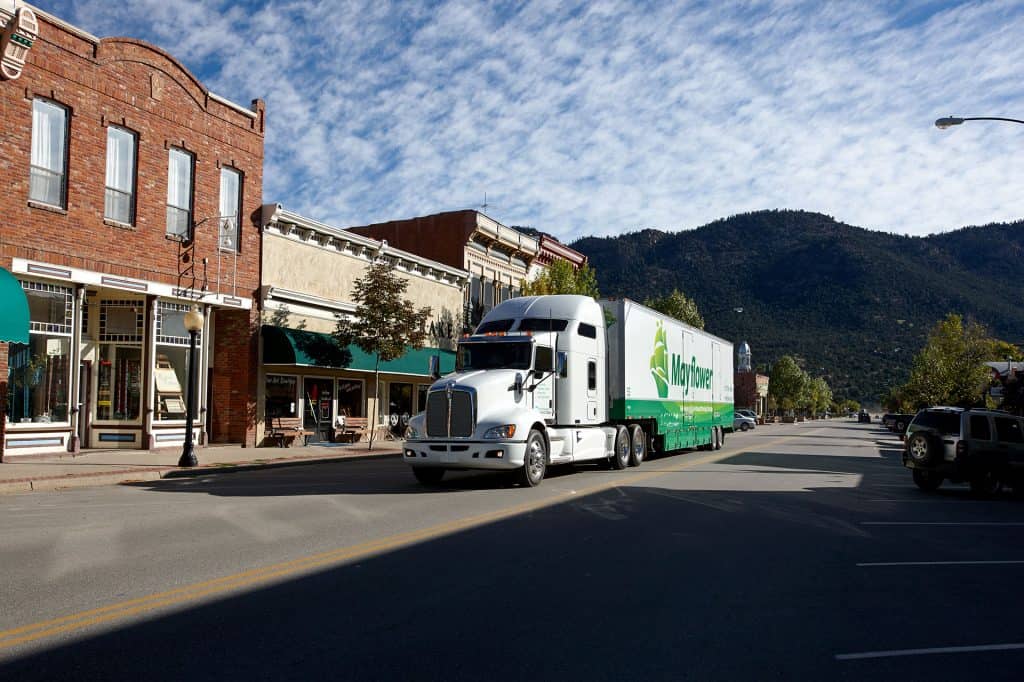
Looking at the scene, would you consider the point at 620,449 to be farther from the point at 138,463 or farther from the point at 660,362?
the point at 138,463

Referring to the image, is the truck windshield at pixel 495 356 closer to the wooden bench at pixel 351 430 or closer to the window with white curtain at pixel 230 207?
the window with white curtain at pixel 230 207

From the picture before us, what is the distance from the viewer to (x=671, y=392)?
78.1ft

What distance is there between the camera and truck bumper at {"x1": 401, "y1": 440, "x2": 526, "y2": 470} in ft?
49.8

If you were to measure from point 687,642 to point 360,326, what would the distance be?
2216cm

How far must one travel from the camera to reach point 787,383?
123 meters

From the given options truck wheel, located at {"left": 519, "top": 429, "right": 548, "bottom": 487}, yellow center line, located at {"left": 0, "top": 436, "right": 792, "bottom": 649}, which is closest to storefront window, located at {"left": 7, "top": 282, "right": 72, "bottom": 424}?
truck wheel, located at {"left": 519, "top": 429, "right": 548, "bottom": 487}

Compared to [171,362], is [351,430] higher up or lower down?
lower down

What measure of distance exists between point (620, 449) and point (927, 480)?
6.64 meters

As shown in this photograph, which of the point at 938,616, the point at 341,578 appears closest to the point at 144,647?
the point at 341,578

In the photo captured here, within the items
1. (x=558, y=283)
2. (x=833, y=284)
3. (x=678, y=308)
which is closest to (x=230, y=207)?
(x=558, y=283)

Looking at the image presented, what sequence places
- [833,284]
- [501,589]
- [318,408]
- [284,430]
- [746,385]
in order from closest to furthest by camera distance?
1. [501,589]
2. [284,430]
3. [318,408]
4. [746,385]
5. [833,284]

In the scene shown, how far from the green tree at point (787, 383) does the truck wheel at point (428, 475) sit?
113493 millimetres

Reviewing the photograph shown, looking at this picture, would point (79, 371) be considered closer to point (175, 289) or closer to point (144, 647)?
point (175, 289)

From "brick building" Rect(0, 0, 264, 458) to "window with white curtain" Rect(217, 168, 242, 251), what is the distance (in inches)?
1.6
